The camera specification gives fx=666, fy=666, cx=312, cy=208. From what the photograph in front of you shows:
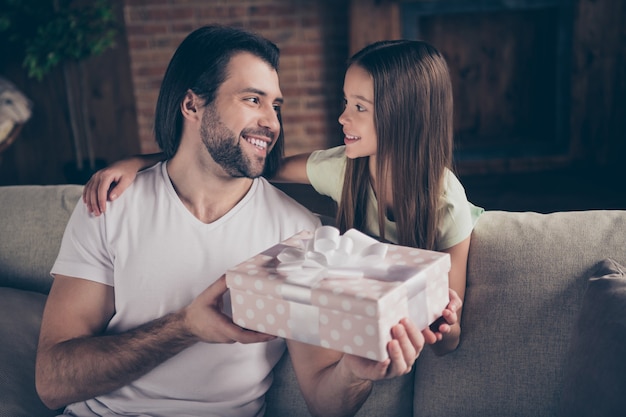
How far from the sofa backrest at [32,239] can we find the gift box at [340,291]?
2.48 ft

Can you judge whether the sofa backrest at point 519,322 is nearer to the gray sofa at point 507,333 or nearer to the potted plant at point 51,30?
the gray sofa at point 507,333

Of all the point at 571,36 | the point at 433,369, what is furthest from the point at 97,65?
the point at 433,369

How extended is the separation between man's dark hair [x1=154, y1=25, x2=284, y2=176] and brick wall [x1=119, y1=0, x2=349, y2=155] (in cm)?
261

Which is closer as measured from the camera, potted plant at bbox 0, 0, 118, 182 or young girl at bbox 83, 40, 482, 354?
young girl at bbox 83, 40, 482, 354

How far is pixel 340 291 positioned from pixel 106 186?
68cm

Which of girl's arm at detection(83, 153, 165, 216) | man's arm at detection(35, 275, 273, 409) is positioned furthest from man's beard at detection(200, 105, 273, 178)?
man's arm at detection(35, 275, 273, 409)

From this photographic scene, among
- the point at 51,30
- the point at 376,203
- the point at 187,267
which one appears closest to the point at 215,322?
the point at 187,267

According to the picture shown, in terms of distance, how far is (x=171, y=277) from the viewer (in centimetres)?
136

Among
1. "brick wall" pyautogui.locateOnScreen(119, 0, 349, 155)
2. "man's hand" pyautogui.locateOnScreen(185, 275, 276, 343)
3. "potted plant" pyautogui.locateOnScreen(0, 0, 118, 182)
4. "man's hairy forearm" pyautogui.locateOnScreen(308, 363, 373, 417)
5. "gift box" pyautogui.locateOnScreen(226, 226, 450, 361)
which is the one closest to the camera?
"gift box" pyautogui.locateOnScreen(226, 226, 450, 361)

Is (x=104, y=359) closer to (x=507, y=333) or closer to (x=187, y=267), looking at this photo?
(x=187, y=267)

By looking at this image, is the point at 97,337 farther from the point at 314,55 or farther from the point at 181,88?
the point at 314,55

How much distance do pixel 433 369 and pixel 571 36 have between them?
11.0 ft

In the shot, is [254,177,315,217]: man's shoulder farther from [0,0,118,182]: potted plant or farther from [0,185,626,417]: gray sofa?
[0,0,118,182]: potted plant

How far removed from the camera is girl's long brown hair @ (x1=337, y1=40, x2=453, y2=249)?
4.73ft
